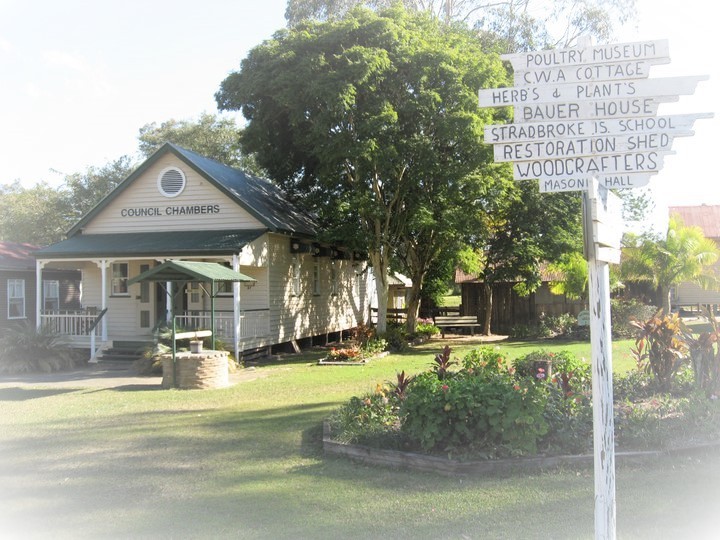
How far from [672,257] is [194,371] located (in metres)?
17.1

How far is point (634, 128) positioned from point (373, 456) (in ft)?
14.4

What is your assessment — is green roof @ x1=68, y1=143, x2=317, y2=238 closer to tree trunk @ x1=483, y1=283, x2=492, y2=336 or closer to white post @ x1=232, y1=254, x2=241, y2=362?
white post @ x1=232, y1=254, x2=241, y2=362

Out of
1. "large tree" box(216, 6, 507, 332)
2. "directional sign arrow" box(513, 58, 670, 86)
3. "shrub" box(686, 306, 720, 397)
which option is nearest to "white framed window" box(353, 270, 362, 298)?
"large tree" box(216, 6, 507, 332)

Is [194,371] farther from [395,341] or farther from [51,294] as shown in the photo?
[51,294]

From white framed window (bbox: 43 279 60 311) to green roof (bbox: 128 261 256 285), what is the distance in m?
13.8

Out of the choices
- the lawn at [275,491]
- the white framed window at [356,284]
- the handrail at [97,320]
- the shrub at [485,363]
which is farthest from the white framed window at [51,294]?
the shrub at [485,363]

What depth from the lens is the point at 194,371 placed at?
12.8 m

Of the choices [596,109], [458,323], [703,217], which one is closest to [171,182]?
[458,323]

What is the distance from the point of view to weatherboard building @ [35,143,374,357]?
705 inches

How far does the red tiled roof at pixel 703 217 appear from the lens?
39281mm

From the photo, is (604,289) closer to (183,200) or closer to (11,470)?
(11,470)

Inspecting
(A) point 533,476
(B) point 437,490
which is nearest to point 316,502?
(B) point 437,490

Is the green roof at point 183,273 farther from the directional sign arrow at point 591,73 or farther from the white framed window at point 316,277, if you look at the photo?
the directional sign arrow at point 591,73

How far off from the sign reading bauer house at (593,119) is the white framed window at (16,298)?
24359 mm
